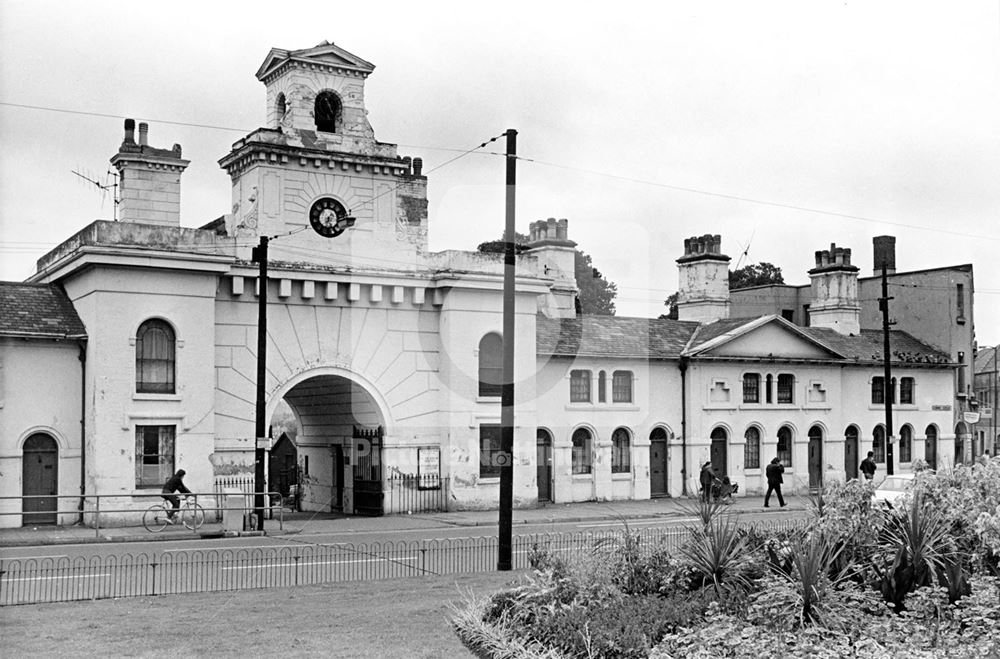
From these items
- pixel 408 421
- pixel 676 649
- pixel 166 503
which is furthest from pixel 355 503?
pixel 676 649

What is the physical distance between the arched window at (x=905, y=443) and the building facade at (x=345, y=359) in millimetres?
4083

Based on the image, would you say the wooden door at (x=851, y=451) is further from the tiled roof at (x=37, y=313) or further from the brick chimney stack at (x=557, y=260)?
the tiled roof at (x=37, y=313)

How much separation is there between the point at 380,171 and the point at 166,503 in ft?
35.5

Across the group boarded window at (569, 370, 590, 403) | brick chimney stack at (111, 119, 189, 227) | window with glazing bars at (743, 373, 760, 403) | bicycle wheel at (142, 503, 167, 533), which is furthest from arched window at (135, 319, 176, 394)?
window with glazing bars at (743, 373, 760, 403)

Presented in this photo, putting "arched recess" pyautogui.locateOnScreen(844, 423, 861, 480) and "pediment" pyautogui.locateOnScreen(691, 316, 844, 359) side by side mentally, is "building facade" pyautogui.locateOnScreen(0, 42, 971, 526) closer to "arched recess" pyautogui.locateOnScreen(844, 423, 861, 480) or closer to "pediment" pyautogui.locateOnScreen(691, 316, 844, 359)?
"pediment" pyautogui.locateOnScreen(691, 316, 844, 359)

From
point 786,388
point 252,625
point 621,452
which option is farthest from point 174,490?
point 786,388

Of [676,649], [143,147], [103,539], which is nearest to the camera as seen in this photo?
[676,649]

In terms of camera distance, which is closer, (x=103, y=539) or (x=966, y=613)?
(x=966, y=613)

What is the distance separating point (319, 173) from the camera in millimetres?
31719

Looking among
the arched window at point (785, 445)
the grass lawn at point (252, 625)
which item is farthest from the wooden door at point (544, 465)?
the grass lawn at point (252, 625)

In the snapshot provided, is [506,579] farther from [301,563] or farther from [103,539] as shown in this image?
[103,539]

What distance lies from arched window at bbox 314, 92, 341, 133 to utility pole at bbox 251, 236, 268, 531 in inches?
233

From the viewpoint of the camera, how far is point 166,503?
2802cm

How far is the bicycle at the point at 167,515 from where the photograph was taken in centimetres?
2688
